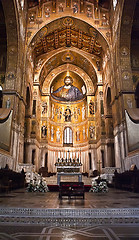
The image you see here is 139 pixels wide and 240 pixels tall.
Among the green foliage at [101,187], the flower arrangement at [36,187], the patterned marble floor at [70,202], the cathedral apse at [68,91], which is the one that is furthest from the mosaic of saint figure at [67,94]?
the patterned marble floor at [70,202]

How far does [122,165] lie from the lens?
1493cm

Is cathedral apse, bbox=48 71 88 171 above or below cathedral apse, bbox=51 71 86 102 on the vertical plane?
below

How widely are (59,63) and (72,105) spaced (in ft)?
23.8

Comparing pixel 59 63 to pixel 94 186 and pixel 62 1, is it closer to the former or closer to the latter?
pixel 62 1

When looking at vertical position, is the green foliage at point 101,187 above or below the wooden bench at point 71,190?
below

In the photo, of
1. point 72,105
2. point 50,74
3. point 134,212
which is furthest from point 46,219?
point 72,105

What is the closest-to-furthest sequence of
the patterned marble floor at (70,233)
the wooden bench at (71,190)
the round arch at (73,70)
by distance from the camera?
the patterned marble floor at (70,233) < the wooden bench at (71,190) < the round arch at (73,70)

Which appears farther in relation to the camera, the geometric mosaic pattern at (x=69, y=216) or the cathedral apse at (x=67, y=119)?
the cathedral apse at (x=67, y=119)

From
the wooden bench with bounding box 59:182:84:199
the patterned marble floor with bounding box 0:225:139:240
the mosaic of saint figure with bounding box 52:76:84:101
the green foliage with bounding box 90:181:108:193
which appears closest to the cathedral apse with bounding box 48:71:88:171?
the mosaic of saint figure with bounding box 52:76:84:101

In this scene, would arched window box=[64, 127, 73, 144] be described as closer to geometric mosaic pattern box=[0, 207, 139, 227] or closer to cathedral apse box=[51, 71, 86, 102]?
cathedral apse box=[51, 71, 86, 102]

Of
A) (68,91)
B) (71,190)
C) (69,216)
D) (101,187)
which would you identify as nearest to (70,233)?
(69,216)

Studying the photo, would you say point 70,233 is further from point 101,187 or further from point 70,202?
point 101,187

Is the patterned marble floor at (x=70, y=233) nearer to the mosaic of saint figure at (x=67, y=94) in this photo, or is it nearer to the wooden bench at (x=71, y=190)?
the wooden bench at (x=71, y=190)

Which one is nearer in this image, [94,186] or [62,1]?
[94,186]
